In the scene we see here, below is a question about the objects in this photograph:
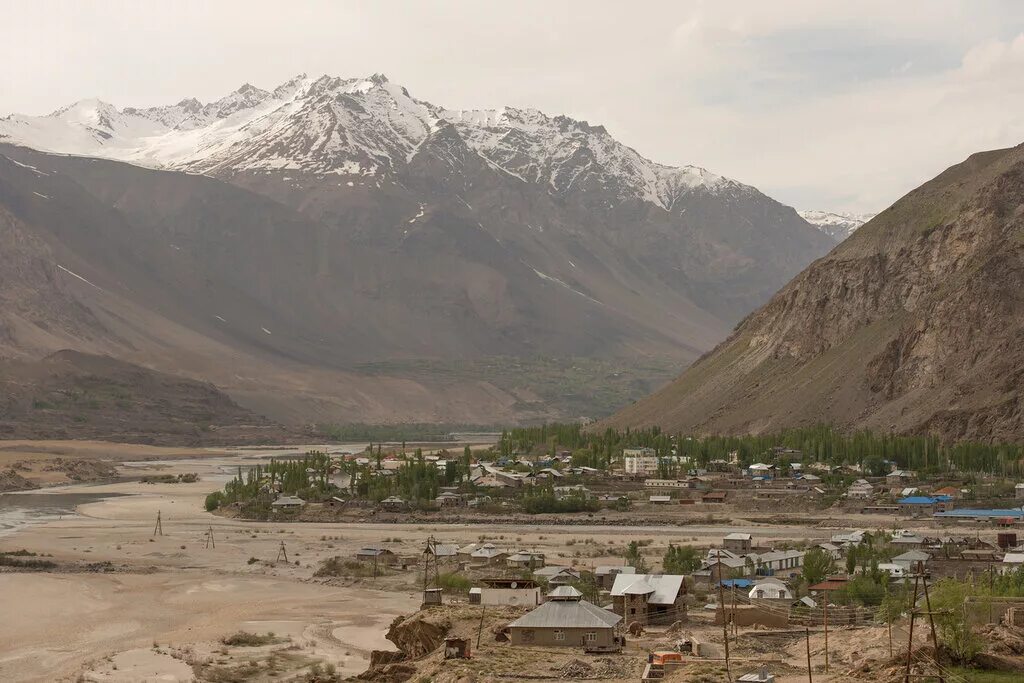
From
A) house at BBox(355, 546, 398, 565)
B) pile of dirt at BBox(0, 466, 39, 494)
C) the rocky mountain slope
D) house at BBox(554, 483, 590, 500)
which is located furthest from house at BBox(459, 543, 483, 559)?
pile of dirt at BBox(0, 466, 39, 494)

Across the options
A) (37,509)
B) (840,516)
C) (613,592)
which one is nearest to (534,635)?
(613,592)

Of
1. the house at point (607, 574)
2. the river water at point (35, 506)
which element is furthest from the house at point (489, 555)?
the river water at point (35, 506)

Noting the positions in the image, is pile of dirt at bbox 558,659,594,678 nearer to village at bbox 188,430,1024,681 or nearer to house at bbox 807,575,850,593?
village at bbox 188,430,1024,681

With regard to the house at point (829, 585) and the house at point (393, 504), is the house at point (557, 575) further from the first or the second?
the house at point (393, 504)

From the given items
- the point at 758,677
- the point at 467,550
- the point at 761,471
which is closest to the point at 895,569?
the point at 467,550

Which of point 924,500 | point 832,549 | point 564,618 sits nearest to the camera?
point 564,618

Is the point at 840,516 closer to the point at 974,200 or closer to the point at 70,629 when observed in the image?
the point at 70,629

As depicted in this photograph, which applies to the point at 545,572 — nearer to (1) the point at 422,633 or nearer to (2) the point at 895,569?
(2) the point at 895,569
